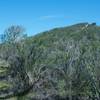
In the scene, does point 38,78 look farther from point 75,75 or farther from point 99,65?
point 99,65

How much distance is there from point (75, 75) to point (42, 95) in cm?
612

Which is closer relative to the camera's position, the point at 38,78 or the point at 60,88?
the point at 60,88

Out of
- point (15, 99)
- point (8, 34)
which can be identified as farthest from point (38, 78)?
point (8, 34)

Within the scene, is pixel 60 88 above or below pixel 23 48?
below

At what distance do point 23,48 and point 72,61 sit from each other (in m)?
13.2

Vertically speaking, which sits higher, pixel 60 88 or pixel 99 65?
pixel 99 65

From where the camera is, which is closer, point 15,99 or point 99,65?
point 99,65

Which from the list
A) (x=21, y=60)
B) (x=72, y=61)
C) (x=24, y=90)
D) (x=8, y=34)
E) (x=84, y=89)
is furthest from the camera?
(x=8, y=34)

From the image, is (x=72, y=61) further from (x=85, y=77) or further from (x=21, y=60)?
(x=21, y=60)

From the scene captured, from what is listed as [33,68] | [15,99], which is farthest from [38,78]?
[15,99]

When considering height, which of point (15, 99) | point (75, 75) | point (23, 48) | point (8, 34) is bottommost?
point (15, 99)

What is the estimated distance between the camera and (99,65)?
4350 cm

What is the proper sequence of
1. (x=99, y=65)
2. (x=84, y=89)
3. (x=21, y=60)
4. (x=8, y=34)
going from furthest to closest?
(x=8, y=34) → (x=21, y=60) → (x=84, y=89) → (x=99, y=65)

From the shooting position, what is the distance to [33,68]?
57.5 meters
